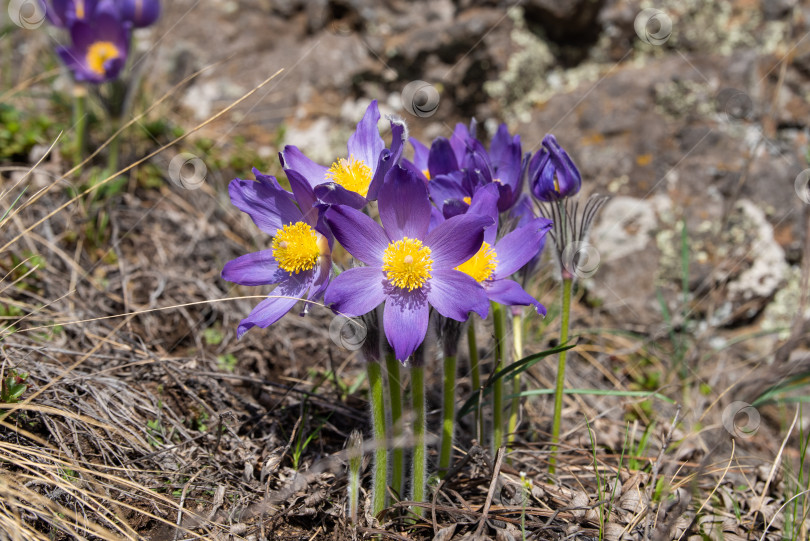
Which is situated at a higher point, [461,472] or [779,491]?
[461,472]

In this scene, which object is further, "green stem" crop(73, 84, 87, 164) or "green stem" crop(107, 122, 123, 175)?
"green stem" crop(107, 122, 123, 175)

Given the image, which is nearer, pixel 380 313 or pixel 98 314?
pixel 380 313

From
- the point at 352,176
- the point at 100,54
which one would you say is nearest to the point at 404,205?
the point at 352,176

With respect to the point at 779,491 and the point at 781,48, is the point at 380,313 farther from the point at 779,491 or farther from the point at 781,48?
the point at 781,48

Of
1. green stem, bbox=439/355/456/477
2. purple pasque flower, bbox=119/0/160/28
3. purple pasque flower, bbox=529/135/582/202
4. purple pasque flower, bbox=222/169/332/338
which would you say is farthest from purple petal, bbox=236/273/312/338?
purple pasque flower, bbox=119/0/160/28

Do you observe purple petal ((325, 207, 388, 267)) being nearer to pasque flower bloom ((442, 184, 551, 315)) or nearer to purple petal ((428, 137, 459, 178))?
pasque flower bloom ((442, 184, 551, 315))

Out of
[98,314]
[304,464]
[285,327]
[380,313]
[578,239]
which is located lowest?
[285,327]

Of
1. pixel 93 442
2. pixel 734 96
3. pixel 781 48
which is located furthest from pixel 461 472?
pixel 781 48
